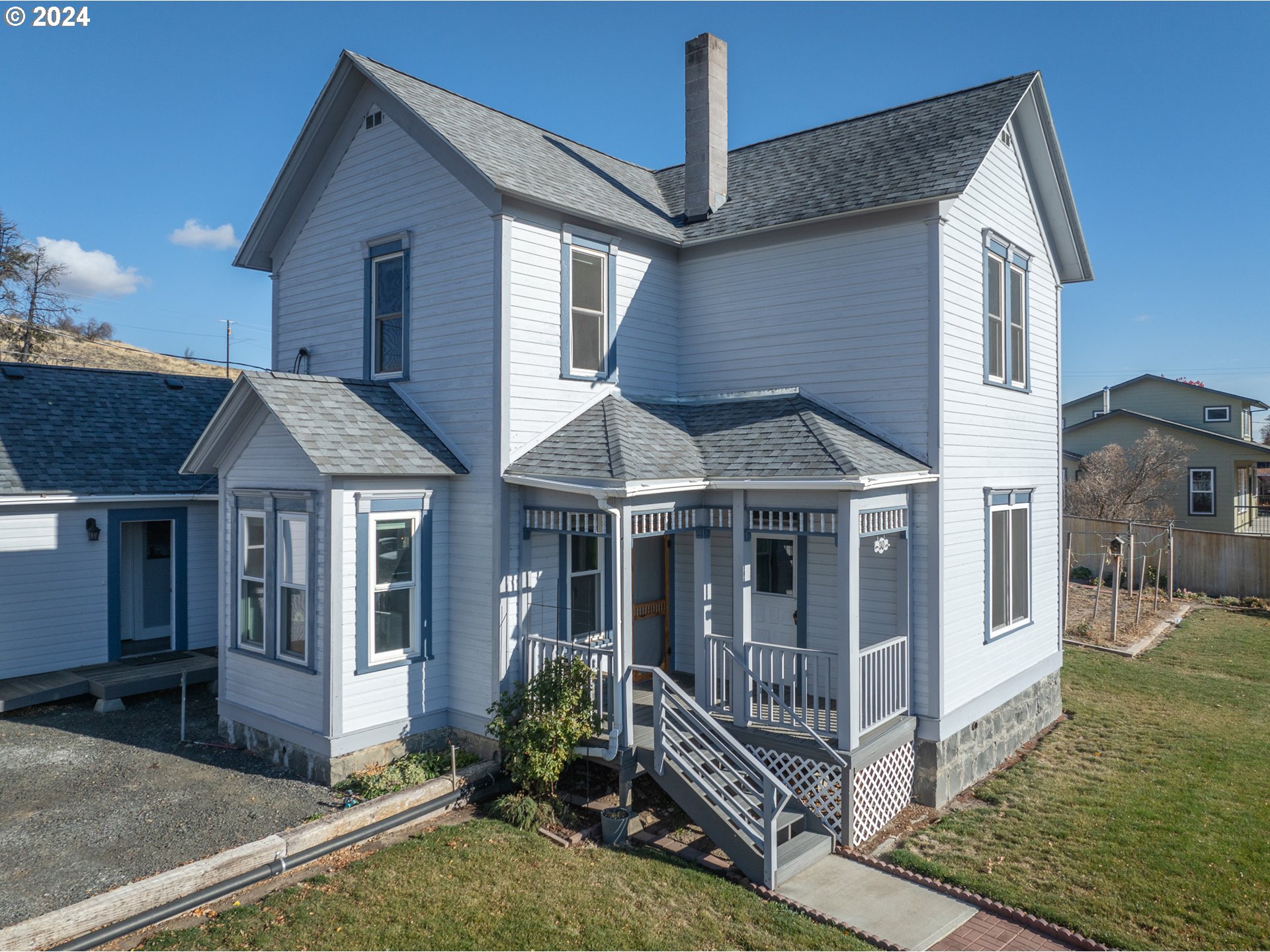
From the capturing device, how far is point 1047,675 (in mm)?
13492

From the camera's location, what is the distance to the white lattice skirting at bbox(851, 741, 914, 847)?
9055mm

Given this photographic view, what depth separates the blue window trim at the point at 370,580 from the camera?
964 cm

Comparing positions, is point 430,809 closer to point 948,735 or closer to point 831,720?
point 831,720

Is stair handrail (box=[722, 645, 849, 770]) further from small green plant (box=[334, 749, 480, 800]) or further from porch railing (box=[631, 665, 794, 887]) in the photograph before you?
small green plant (box=[334, 749, 480, 800])

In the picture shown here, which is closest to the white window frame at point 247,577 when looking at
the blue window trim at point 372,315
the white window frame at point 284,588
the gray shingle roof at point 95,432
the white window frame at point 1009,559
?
the white window frame at point 284,588

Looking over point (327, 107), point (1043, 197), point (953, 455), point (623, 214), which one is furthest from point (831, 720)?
point (327, 107)

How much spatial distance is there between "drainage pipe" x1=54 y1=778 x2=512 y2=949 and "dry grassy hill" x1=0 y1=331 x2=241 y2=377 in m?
39.5

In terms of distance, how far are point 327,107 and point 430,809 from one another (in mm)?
9373

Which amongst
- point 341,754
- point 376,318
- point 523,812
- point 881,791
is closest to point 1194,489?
point 881,791

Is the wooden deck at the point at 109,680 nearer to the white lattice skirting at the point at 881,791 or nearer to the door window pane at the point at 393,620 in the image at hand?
the door window pane at the point at 393,620

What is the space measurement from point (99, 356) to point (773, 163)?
2195 inches

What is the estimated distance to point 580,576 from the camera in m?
11.1

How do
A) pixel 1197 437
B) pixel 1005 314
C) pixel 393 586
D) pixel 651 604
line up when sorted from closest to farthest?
pixel 393 586, pixel 651 604, pixel 1005 314, pixel 1197 437

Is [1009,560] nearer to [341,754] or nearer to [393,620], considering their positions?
[393,620]
